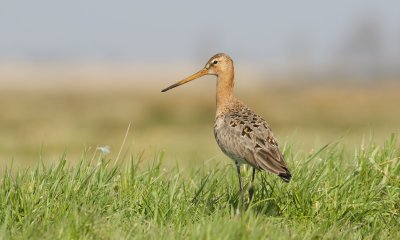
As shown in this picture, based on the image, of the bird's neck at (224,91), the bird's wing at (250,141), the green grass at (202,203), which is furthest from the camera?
the bird's neck at (224,91)

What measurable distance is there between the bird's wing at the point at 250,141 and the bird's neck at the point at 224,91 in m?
0.30

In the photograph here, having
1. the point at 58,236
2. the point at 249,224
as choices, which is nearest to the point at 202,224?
the point at 249,224

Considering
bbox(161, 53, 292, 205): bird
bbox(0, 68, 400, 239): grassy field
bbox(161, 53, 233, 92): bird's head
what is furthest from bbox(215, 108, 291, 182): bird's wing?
bbox(161, 53, 233, 92): bird's head

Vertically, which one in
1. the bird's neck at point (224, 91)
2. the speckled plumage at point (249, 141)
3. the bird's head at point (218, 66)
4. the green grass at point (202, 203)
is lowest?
the green grass at point (202, 203)

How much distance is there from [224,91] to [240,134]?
103cm

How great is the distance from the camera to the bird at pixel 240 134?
8.02 metres

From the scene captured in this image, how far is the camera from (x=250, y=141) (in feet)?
27.5

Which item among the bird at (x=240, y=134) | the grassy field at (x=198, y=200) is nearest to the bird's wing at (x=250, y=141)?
the bird at (x=240, y=134)

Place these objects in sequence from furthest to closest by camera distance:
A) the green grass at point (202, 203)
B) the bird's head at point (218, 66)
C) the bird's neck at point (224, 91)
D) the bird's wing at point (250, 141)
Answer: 1. the bird's head at point (218, 66)
2. the bird's neck at point (224, 91)
3. the bird's wing at point (250, 141)
4. the green grass at point (202, 203)

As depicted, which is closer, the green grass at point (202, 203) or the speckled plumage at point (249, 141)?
the green grass at point (202, 203)

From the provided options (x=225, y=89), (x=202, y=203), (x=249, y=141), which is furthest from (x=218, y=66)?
(x=202, y=203)

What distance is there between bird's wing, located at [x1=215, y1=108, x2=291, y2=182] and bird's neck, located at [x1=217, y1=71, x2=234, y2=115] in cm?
30

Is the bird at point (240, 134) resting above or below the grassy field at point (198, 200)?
→ above

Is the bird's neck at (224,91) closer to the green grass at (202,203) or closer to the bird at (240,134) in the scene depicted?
the bird at (240,134)
